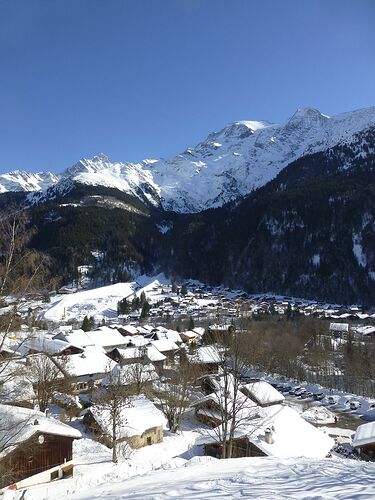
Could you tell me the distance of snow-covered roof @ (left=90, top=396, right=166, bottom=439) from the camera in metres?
27.3

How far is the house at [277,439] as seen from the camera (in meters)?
24.1

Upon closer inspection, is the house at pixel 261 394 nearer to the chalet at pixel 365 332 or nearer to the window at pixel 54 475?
the window at pixel 54 475

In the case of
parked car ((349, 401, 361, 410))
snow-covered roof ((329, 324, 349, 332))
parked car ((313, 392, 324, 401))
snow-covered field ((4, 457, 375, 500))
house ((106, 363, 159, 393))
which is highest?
snow-covered field ((4, 457, 375, 500))

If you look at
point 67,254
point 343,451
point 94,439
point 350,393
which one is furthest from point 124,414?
point 67,254

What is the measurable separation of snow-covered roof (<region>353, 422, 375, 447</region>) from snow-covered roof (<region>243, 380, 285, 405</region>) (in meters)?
11.2

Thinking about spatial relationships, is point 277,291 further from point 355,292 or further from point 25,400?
point 25,400

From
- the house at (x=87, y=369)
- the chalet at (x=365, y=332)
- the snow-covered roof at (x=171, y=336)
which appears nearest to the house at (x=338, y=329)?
the chalet at (x=365, y=332)

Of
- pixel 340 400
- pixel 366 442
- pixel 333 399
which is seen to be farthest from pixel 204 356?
pixel 366 442

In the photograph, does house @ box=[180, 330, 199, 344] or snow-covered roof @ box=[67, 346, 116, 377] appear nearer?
snow-covered roof @ box=[67, 346, 116, 377]

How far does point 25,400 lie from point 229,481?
84.0 feet

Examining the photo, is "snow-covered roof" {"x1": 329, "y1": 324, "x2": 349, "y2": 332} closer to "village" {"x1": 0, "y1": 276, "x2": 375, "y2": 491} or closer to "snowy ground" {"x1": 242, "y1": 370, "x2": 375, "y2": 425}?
"village" {"x1": 0, "y1": 276, "x2": 375, "y2": 491}

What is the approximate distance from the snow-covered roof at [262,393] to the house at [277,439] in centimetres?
1241

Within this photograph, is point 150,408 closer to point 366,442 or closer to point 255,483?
point 366,442

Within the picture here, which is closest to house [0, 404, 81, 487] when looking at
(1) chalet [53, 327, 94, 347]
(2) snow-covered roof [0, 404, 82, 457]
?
(2) snow-covered roof [0, 404, 82, 457]
